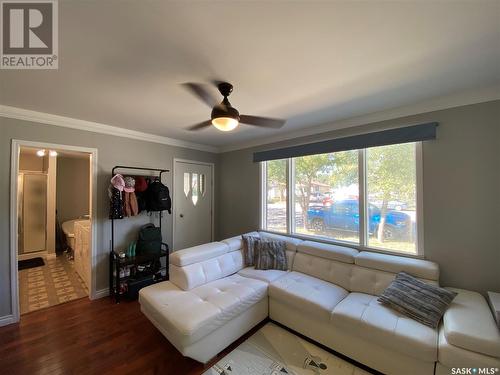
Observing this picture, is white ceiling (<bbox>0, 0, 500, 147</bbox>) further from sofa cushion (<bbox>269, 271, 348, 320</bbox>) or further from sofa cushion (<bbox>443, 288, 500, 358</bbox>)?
sofa cushion (<bbox>269, 271, 348, 320</bbox>)

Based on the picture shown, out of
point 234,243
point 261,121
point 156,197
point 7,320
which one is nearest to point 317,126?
point 261,121

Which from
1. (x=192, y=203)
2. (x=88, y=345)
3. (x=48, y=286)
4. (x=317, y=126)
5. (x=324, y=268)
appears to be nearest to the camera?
(x=88, y=345)

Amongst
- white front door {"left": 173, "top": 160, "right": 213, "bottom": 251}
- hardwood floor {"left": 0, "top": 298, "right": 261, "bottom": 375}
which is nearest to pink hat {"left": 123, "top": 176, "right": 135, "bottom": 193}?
Result: white front door {"left": 173, "top": 160, "right": 213, "bottom": 251}

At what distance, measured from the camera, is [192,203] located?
4.17 metres

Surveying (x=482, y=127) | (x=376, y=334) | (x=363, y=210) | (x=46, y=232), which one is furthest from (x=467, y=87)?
(x=46, y=232)

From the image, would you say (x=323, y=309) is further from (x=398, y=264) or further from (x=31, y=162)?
(x=31, y=162)

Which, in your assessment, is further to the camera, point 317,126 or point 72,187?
point 72,187

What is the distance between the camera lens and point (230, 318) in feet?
6.48

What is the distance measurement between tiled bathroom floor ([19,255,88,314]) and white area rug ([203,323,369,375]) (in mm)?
2521

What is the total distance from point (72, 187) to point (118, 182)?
363cm

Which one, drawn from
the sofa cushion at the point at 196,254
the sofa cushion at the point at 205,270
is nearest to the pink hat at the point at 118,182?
the sofa cushion at the point at 196,254

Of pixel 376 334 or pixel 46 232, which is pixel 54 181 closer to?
pixel 46 232

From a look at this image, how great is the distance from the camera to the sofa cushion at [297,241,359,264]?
2.53m

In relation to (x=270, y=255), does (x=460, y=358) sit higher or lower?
lower
